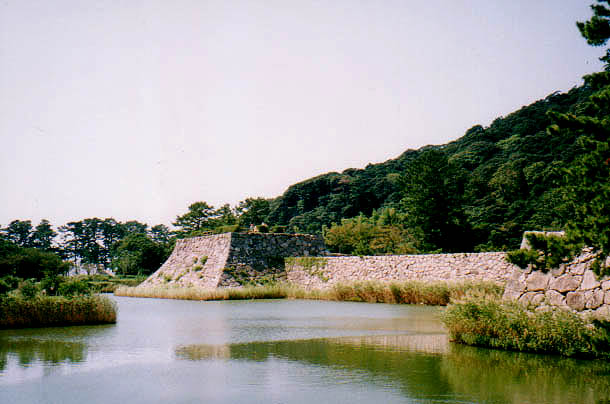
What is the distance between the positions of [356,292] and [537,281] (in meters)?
13.4

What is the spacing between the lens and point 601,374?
808 cm

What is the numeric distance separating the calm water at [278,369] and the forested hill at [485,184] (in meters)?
26.9

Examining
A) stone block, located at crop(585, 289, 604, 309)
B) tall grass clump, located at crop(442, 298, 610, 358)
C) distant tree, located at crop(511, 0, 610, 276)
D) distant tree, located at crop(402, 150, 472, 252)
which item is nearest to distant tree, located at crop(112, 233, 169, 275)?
distant tree, located at crop(402, 150, 472, 252)

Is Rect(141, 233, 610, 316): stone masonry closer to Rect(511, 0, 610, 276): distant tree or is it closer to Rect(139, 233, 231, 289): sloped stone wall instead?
Rect(139, 233, 231, 289): sloped stone wall

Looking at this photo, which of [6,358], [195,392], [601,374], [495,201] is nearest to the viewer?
[195,392]

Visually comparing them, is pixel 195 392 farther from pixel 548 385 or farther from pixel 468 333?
pixel 468 333

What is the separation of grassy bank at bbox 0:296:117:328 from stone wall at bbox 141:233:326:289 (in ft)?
46.2

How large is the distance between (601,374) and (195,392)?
5831 millimetres

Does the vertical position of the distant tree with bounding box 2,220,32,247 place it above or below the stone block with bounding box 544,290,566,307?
above

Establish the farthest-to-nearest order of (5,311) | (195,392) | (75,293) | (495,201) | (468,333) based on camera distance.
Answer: (495,201)
(75,293)
(5,311)
(468,333)
(195,392)

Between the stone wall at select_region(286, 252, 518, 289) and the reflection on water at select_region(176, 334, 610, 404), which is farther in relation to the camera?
the stone wall at select_region(286, 252, 518, 289)

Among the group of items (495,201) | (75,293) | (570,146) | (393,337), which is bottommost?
(393,337)

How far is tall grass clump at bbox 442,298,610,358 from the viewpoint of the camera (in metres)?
9.03

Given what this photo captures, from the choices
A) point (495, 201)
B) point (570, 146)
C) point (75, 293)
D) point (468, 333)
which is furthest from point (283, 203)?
point (468, 333)
